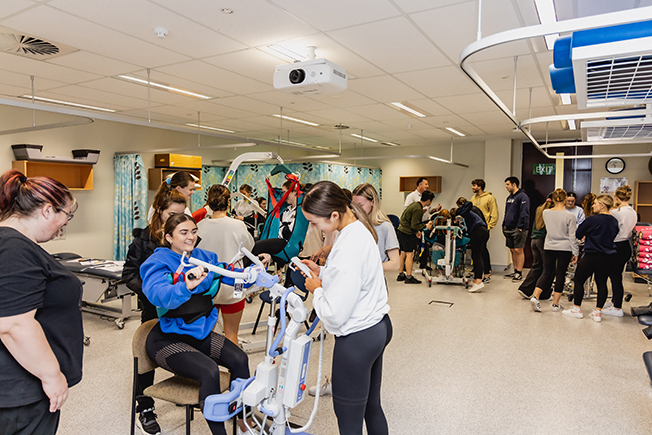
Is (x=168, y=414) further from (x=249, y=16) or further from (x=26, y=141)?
(x=26, y=141)

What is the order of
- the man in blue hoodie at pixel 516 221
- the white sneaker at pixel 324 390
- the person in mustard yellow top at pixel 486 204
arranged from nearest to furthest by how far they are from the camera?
the white sneaker at pixel 324 390
the man in blue hoodie at pixel 516 221
the person in mustard yellow top at pixel 486 204

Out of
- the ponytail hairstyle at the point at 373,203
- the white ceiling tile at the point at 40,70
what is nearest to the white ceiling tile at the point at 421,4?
the ponytail hairstyle at the point at 373,203

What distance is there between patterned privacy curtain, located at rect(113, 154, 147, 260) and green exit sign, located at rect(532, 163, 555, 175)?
7660 millimetres

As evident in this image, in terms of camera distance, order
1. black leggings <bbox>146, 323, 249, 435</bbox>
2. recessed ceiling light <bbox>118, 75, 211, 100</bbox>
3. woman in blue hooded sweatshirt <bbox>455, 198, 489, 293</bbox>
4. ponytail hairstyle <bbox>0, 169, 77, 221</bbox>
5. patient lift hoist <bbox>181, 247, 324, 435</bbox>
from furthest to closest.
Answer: woman in blue hooded sweatshirt <bbox>455, 198, 489, 293</bbox>
recessed ceiling light <bbox>118, 75, 211, 100</bbox>
black leggings <bbox>146, 323, 249, 435</bbox>
patient lift hoist <bbox>181, 247, 324, 435</bbox>
ponytail hairstyle <bbox>0, 169, 77, 221</bbox>

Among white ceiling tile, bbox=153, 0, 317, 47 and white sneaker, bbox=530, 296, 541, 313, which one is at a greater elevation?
white ceiling tile, bbox=153, 0, 317, 47

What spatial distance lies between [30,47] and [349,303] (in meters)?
3.49

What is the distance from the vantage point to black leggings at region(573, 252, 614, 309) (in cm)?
471

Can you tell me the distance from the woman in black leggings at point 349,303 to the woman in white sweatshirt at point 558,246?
13.8ft

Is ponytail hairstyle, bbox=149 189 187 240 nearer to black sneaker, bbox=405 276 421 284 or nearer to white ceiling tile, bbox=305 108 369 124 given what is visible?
white ceiling tile, bbox=305 108 369 124

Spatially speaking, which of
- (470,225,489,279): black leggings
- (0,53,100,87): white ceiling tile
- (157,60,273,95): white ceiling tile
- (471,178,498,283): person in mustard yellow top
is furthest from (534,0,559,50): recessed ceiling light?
(471,178,498,283): person in mustard yellow top

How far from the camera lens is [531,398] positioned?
9.98ft

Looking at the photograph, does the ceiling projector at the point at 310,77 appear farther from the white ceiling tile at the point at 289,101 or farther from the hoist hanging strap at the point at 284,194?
the white ceiling tile at the point at 289,101

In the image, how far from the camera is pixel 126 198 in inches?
277

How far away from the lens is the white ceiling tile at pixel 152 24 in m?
2.67
